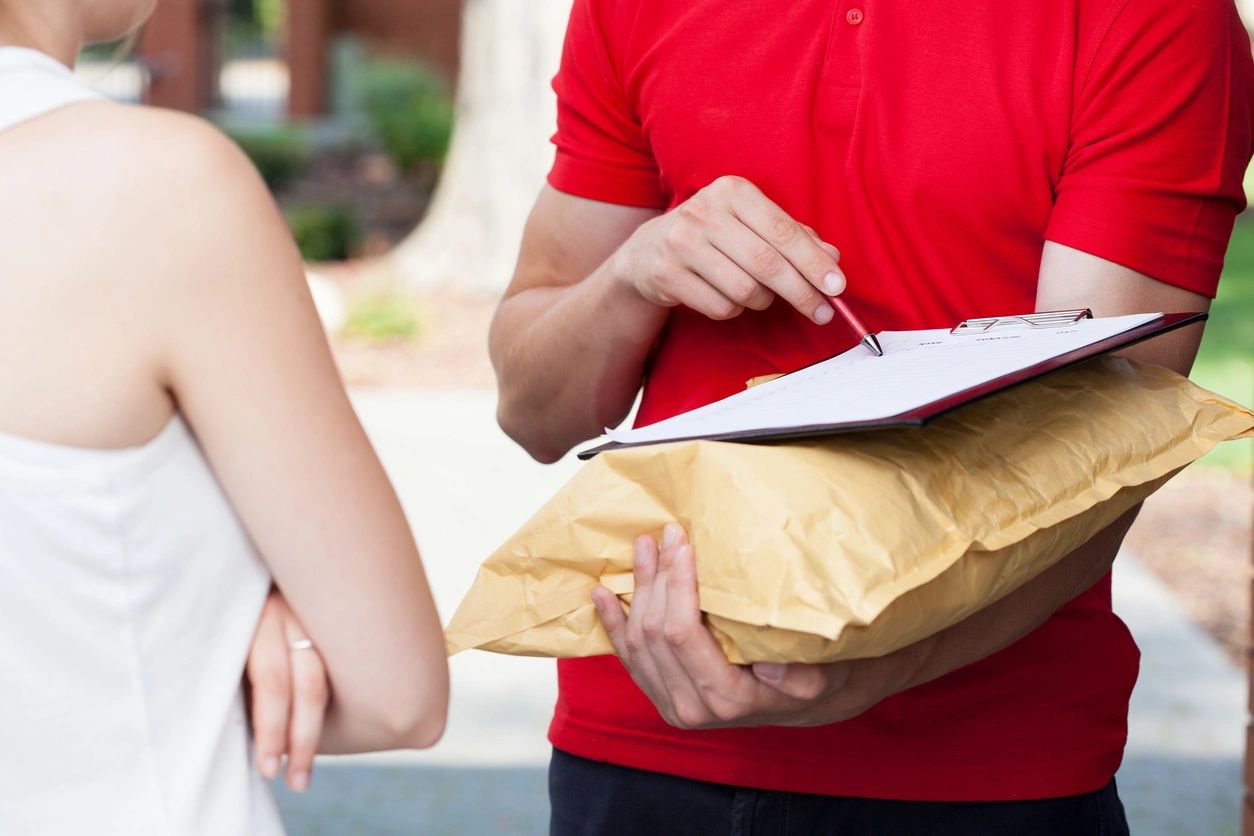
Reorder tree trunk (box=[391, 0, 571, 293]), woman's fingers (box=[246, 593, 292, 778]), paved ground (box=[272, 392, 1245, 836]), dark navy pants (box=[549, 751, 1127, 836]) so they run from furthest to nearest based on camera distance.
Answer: tree trunk (box=[391, 0, 571, 293])
paved ground (box=[272, 392, 1245, 836])
dark navy pants (box=[549, 751, 1127, 836])
woman's fingers (box=[246, 593, 292, 778])

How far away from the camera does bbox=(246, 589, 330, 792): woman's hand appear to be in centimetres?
113

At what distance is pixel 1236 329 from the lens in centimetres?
1038

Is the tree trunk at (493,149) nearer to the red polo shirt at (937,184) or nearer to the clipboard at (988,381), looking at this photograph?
the red polo shirt at (937,184)

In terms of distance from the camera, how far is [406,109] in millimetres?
19453

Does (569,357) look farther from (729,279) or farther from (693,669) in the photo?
(693,669)

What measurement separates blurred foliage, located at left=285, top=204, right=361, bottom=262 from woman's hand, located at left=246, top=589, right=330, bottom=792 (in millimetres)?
10847

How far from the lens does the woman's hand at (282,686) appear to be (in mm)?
1130

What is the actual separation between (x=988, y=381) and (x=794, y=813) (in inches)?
28.4

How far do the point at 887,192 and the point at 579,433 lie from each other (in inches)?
20.5

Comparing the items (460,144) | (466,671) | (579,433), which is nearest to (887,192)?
(579,433)

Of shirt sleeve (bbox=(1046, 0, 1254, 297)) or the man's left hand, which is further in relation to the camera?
shirt sleeve (bbox=(1046, 0, 1254, 297))

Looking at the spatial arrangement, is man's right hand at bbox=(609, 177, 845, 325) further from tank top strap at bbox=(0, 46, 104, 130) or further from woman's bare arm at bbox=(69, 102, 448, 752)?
tank top strap at bbox=(0, 46, 104, 130)

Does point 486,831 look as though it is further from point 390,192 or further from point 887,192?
point 390,192

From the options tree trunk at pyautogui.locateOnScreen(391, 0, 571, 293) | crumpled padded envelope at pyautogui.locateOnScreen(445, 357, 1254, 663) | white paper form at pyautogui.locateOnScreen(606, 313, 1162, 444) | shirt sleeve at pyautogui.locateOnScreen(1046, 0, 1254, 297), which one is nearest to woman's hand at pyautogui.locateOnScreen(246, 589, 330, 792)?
crumpled padded envelope at pyautogui.locateOnScreen(445, 357, 1254, 663)
